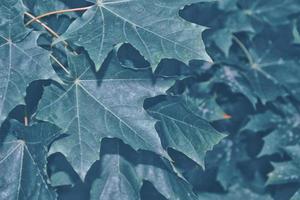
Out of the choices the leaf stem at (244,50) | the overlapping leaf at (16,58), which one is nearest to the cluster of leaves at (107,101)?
the overlapping leaf at (16,58)

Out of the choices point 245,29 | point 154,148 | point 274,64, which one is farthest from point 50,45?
point 274,64

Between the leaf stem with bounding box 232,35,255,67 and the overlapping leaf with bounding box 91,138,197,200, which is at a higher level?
the leaf stem with bounding box 232,35,255,67

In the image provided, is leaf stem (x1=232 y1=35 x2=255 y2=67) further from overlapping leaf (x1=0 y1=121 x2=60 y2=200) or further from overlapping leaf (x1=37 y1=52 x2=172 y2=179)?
overlapping leaf (x1=0 y1=121 x2=60 y2=200)

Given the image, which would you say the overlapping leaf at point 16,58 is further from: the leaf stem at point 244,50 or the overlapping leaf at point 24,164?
the leaf stem at point 244,50

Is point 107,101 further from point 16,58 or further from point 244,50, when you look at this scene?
point 244,50

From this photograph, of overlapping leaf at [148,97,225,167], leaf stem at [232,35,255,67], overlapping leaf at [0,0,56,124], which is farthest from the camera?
leaf stem at [232,35,255,67]

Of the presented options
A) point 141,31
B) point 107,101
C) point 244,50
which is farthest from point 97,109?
point 244,50

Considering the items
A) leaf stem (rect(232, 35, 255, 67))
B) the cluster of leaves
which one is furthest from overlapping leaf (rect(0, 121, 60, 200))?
leaf stem (rect(232, 35, 255, 67))

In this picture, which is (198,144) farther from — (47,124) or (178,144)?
(47,124)

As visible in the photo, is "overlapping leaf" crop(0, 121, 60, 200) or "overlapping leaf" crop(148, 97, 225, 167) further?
"overlapping leaf" crop(148, 97, 225, 167)
